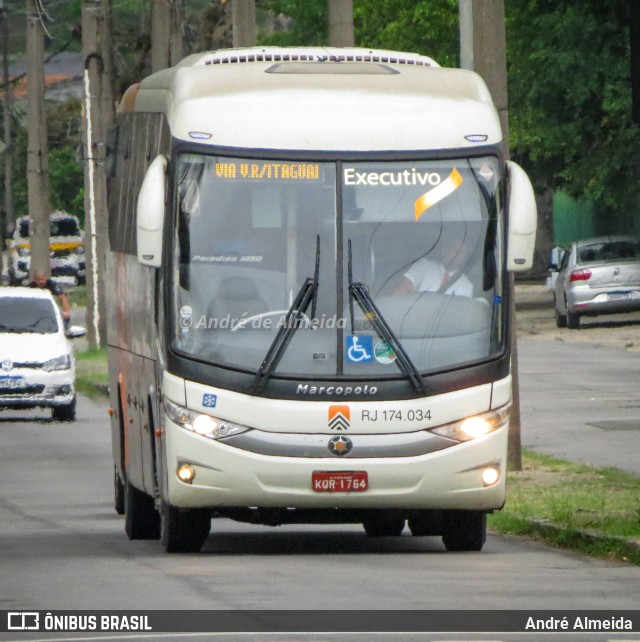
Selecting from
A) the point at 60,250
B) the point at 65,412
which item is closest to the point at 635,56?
the point at 65,412

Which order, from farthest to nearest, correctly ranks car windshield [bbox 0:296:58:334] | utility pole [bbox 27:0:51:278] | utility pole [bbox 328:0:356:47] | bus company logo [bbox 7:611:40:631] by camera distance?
utility pole [bbox 27:0:51:278] → car windshield [bbox 0:296:58:334] → utility pole [bbox 328:0:356:47] → bus company logo [bbox 7:611:40:631]

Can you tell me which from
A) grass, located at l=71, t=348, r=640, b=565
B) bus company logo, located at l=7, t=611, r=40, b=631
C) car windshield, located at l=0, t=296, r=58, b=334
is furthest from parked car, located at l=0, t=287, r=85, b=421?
bus company logo, located at l=7, t=611, r=40, b=631

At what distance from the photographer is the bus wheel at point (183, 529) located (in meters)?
13.9

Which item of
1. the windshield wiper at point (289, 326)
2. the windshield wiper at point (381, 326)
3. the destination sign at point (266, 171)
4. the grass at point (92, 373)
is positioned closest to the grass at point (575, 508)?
the windshield wiper at point (381, 326)

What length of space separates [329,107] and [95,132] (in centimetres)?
2846

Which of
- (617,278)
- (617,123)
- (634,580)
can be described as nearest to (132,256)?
(634,580)

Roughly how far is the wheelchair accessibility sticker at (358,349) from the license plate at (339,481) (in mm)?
700

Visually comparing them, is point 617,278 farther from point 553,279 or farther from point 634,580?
point 634,580

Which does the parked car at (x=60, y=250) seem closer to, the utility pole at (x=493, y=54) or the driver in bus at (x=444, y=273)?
the utility pole at (x=493, y=54)

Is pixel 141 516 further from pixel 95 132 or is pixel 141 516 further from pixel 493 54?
pixel 95 132

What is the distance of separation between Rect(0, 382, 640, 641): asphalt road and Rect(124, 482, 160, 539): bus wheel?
0.12 m

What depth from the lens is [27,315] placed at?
98.2 feet

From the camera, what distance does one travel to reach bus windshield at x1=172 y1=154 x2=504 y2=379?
1341 centimetres

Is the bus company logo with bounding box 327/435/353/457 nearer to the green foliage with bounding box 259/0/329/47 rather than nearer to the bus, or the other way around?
the bus
